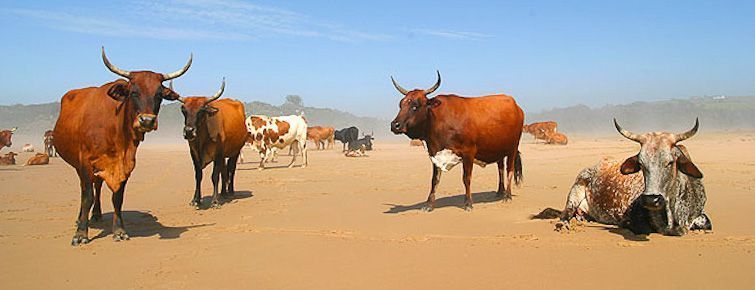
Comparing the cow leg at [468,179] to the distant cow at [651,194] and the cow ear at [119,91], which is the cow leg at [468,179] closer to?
the distant cow at [651,194]

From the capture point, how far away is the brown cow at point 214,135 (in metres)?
9.59

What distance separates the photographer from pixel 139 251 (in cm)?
591

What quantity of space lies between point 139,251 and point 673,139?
6.11m

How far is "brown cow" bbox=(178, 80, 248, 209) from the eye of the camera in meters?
9.59

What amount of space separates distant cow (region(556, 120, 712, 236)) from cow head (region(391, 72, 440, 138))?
9.46ft

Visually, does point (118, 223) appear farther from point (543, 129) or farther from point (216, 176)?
point (543, 129)

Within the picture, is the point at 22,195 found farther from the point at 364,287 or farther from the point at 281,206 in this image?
the point at 364,287

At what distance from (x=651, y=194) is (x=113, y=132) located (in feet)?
20.5

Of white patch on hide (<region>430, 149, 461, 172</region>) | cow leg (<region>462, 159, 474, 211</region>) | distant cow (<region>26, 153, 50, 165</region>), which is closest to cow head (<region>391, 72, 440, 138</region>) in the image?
white patch on hide (<region>430, 149, 461, 172</region>)

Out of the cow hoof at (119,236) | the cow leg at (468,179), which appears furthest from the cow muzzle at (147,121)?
the cow leg at (468,179)

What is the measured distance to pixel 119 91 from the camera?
6539 mm

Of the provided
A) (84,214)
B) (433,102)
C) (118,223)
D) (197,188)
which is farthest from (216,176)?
(433,102)

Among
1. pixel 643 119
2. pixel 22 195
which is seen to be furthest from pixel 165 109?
pixel 22 195

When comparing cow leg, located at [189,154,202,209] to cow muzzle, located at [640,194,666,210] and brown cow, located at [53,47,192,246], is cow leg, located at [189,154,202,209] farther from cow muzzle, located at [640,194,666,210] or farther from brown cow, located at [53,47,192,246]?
cow muzzle, located at [640,194,666,210]
